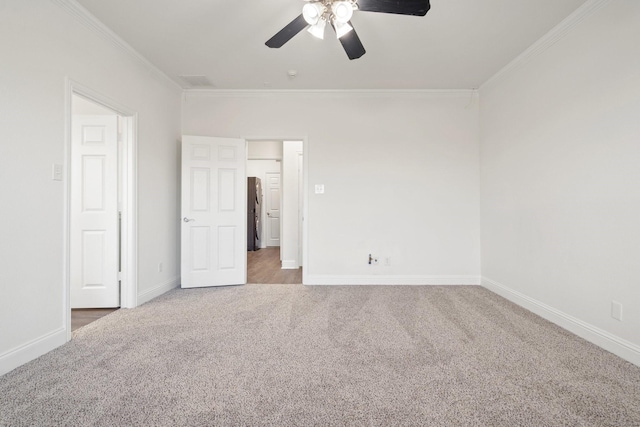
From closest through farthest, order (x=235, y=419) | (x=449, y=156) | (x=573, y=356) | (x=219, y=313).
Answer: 1. (x=235, y=419)
2. (x=573, y=356)
3. (x=219, y=313)
4. (x=449, y=156)

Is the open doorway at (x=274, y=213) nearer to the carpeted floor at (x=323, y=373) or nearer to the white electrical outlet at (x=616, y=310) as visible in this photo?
the carpeted floor at (x=323, y=373)

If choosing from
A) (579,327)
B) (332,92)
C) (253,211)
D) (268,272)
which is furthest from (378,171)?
(253,211)

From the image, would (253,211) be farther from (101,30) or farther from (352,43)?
(352,43)

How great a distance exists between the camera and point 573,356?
6.48 ft

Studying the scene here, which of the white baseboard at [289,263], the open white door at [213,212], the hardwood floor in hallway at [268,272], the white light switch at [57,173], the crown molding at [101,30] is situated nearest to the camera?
the white light switch at [57,173]

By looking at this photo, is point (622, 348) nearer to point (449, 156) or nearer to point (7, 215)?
point (449, 156)

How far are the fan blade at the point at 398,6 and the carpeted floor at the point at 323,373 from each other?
7.11 ft

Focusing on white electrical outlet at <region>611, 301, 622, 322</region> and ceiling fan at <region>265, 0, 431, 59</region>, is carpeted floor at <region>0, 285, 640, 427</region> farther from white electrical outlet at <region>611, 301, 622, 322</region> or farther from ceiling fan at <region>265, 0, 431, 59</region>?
ceiling fan at <region>265, 0, 431, 59</region>

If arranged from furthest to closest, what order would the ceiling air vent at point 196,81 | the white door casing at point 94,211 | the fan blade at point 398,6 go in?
1. the ceiling air vent at point 196,81
2. the white door casing at point 94,211
3. the fan blade at point 398,6

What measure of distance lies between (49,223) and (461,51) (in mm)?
3858

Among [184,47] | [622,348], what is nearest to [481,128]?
[622,348]

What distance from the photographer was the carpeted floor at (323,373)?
139 centimetres

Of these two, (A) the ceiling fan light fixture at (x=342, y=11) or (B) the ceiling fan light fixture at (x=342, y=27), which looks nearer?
(A) the ceiling fan light fixture at (x=342, y=11)

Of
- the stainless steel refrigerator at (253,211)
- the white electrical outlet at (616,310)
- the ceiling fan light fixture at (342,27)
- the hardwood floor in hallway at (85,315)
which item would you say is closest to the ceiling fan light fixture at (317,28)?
the ceiling fan light fixture at (342,27)
